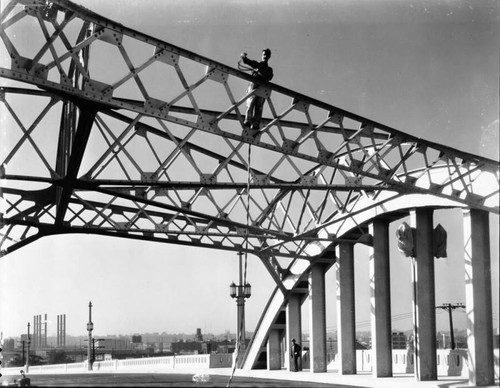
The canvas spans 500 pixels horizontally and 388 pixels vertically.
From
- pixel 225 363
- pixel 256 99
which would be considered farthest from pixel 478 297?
pixel 225 363

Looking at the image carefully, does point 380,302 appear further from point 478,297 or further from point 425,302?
point 478,297

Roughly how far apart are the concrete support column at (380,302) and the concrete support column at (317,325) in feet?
16.5

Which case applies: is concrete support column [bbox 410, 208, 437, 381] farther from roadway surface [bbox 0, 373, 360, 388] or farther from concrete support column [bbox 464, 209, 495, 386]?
roadway surface [bbox 0, 373, 360, 388]

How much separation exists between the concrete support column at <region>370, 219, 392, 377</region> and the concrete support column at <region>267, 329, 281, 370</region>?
956cm

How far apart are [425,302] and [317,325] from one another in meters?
8.21

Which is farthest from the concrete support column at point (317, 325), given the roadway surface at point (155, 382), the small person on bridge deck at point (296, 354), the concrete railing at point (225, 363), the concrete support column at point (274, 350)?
the roadway surface at point (155, 382)

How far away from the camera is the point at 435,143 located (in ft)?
65.1

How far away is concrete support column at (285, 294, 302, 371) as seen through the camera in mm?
32438

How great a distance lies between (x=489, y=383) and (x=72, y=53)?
1458cm

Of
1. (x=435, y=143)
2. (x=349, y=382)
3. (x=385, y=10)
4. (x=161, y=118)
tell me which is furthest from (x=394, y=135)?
(x=349, y=382)

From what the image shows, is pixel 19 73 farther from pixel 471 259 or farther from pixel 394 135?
pixel 471 259

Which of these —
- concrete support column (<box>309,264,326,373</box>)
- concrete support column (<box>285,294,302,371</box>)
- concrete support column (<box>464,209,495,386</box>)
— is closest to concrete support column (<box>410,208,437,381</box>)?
concrete support column (<box>464,209,495,386</box>)

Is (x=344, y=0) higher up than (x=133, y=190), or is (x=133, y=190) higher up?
(x=344, y=0)

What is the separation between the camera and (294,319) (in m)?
32.6
